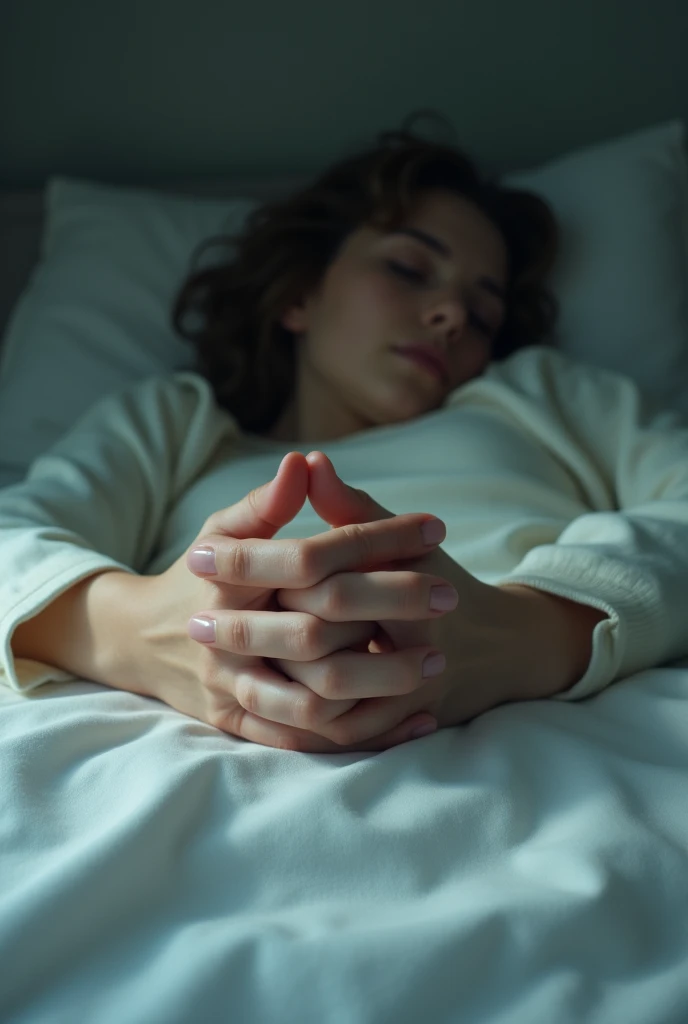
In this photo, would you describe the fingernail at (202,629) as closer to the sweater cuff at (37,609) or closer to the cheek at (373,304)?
the sweater cuff at (37,609)

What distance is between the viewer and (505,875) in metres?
0.51

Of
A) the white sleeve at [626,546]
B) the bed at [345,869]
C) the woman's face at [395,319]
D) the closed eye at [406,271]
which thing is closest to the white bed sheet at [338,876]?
the bed at [345,869]

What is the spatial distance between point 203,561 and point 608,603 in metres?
0.34

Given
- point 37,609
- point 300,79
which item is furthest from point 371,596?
point 300,79

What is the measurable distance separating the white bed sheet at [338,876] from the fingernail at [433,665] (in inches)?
2.1

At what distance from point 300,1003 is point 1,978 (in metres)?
0.14

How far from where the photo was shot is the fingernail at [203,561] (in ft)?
2.03

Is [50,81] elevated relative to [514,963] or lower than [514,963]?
elevated

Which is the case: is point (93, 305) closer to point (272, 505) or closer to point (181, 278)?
point (181, 278)

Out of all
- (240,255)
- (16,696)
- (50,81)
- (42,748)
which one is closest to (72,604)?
(16,696)

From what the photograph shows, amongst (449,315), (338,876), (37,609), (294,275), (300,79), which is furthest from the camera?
(300,79)

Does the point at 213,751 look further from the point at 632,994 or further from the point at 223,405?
the point at 223,405

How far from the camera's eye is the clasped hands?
60 centimetres

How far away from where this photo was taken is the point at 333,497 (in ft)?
2.11
